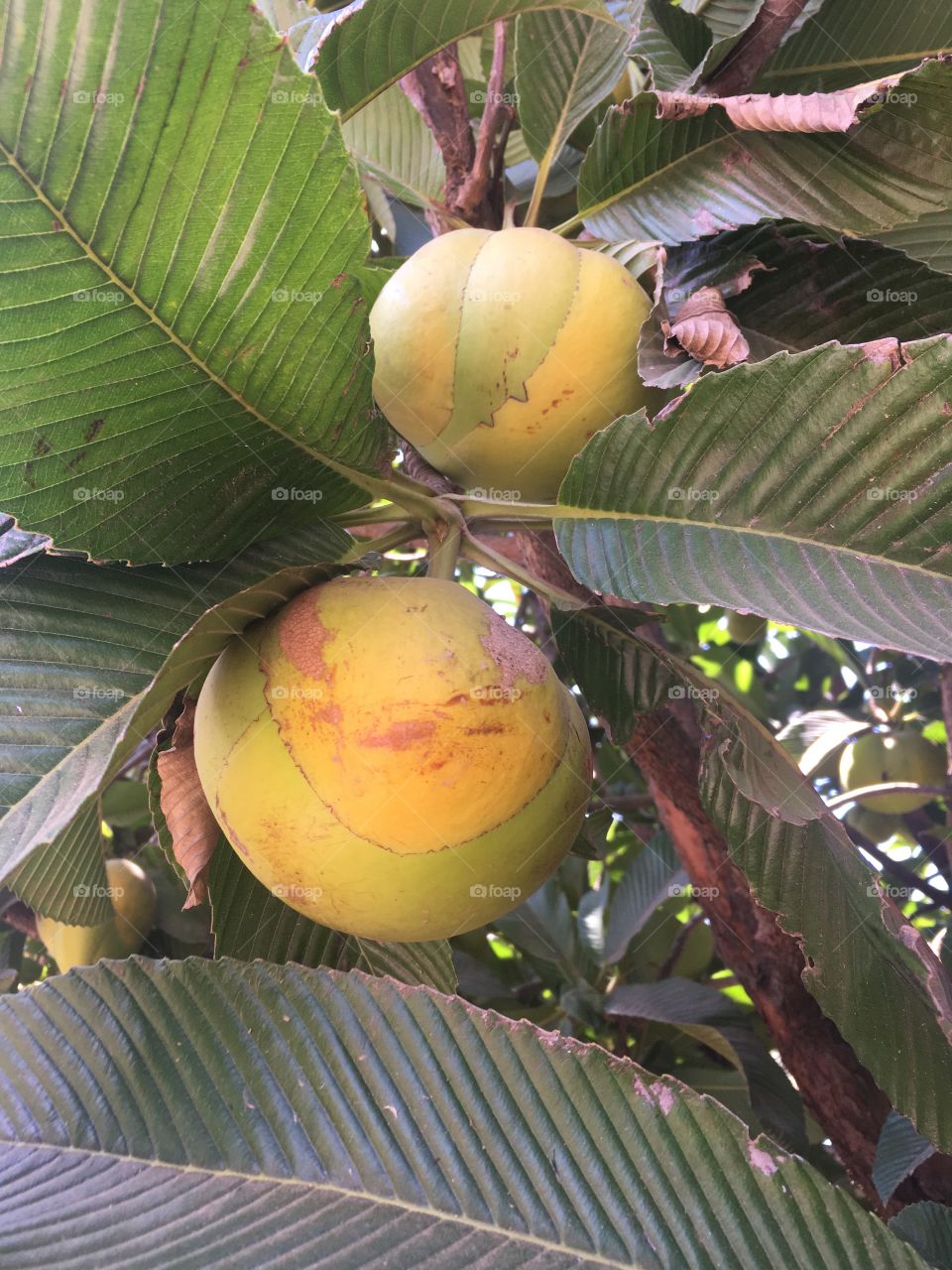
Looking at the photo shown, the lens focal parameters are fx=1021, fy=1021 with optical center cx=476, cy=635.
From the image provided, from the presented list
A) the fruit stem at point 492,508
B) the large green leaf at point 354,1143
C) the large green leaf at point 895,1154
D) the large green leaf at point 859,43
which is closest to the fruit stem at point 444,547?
the fruit stem at point 492,508

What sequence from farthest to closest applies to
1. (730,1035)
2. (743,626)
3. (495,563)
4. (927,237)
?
(743,626) → (730,1035) → (927,237) → (495,563)

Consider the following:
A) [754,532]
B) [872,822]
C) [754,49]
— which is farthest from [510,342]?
[872,822]

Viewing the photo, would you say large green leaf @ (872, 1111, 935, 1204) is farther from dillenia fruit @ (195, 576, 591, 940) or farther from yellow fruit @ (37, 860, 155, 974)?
yellow fruit @ (37, 860, 155, 974)

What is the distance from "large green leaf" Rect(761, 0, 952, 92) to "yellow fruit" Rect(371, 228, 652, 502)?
48 centimetres

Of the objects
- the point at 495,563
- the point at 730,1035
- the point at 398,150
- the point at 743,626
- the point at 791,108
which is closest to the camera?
the point at 791,108

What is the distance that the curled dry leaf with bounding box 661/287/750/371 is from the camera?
0.80 m

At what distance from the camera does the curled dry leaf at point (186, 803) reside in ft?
2.73

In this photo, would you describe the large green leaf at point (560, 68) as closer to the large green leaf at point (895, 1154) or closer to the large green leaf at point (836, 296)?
the large green leaf at point (836, 296)

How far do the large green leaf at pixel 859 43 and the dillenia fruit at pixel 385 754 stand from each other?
81 centimetres

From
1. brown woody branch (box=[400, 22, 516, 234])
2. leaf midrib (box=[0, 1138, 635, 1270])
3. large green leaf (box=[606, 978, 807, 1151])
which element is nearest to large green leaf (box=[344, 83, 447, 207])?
brown woody branch (box=[400, 22, 516, 234])

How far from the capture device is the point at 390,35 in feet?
2.98

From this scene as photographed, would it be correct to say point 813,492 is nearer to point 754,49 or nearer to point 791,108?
point 791,108

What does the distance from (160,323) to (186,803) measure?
39 cm

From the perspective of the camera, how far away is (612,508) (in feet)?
2.53
